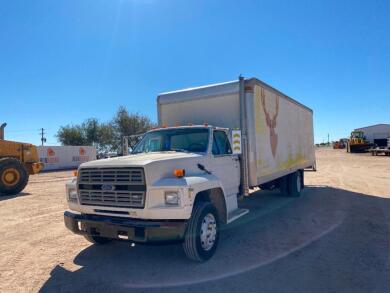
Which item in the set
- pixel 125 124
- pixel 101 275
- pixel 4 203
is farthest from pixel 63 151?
pixel 101 275

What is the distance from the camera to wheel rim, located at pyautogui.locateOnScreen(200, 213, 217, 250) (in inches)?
203

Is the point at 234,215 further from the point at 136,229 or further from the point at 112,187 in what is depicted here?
the point at 112,187

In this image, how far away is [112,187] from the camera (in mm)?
4973

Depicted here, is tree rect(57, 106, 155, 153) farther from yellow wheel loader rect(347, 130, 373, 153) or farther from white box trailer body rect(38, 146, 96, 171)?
yellow wheel loader rect(347, 130, 373, 153)

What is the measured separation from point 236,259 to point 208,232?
641 millimetres

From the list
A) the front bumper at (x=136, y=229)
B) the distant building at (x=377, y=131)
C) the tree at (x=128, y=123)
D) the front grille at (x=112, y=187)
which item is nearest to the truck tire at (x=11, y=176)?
the front grille at (x=112, y=187)

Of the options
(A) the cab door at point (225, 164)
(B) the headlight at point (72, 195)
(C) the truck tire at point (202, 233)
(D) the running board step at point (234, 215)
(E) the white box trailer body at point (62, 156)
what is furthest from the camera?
(E) the white box trailer body at point (62, 156)

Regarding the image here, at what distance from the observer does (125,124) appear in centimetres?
5316

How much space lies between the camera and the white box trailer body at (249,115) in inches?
282

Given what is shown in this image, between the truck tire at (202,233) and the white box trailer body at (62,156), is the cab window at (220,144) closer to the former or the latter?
the truck tire at (202,233)

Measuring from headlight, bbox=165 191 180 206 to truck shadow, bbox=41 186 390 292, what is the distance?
3.53 feet

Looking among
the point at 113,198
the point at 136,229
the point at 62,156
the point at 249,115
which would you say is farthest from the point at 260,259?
the point at 62,156

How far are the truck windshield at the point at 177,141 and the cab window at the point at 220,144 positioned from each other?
226mm

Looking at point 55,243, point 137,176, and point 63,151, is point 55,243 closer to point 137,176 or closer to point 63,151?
point 137,176
